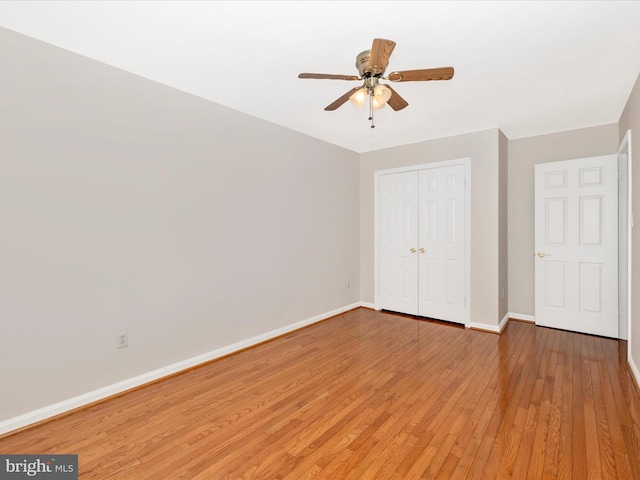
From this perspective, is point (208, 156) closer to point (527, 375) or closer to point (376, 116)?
point (376, 116)

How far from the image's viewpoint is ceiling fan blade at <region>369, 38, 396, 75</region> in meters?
1.69

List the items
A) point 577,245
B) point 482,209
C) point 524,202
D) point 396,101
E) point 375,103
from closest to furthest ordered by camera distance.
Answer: point 375,103, point 396,101, point 577,245, point 482,209, point 524,202

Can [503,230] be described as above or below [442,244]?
above

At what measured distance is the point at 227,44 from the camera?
2.16 meters

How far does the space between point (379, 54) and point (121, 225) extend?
222 cm

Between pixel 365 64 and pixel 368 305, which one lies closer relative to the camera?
pixel 365 64

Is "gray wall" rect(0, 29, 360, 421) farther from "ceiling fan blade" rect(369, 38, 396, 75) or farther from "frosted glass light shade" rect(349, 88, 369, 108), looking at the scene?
"ceiling fan blade" rect(369, 38, 396, 75)

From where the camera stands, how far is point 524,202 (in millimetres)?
4254

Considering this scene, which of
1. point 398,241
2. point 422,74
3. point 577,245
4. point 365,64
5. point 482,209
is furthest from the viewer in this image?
point 398,241

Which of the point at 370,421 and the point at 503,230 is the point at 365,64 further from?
the point at 503,230

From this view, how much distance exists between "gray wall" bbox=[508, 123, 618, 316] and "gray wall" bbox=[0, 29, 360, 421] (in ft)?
9.99

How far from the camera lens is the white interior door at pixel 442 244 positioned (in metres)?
4.14

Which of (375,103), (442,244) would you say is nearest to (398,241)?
(442,244)

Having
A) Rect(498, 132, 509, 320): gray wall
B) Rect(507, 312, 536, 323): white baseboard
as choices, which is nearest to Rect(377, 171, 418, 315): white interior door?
Rect(498, 132, 509, 320): gray wall
